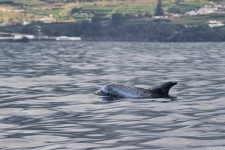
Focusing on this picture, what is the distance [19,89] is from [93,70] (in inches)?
810

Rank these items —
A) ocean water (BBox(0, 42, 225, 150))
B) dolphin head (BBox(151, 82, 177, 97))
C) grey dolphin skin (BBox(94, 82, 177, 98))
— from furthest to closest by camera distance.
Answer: dolphin head (BBox(151, 82, 177, 97)), grey dolphin skin (BBox(94, 82, 177, 98)), ocean water (BBox(0, 42, 225, 150))

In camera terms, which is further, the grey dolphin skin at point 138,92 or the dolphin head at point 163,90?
the dolphin head at point 163,90

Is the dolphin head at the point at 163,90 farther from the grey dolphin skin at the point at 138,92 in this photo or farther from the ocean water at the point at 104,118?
the ocean water at the point at 104,118

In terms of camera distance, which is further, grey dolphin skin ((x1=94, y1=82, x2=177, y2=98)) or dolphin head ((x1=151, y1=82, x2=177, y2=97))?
dolphin head ((x1=151, y1=82, x2=177, y2=97))

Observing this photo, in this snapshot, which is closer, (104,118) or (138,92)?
(104,118)

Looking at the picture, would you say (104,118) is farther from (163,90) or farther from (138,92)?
(163,90)

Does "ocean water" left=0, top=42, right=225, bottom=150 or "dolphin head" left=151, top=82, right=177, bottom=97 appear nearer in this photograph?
"ocean water" left=0, top=42, right=225, bottom=150

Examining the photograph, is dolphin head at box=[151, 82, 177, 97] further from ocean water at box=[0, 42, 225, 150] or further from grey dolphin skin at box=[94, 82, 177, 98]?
ocean water at box=[0, 42, 225, 150]

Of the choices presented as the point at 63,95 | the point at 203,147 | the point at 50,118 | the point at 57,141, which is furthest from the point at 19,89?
the point at 203,147

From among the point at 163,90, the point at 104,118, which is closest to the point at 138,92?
the point at 163,90

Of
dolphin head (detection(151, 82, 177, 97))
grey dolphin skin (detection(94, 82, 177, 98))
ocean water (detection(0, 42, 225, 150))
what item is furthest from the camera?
dolphin head (detection(151, 82, 177, 97))

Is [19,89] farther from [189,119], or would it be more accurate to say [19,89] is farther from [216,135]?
[216,135]

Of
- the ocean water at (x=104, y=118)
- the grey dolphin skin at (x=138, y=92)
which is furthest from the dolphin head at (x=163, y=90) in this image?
the ocean water at (x=104, y=118)

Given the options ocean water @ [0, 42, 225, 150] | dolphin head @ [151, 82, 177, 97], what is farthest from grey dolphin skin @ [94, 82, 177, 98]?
ocean water @ [0, 42, 225, 150]
